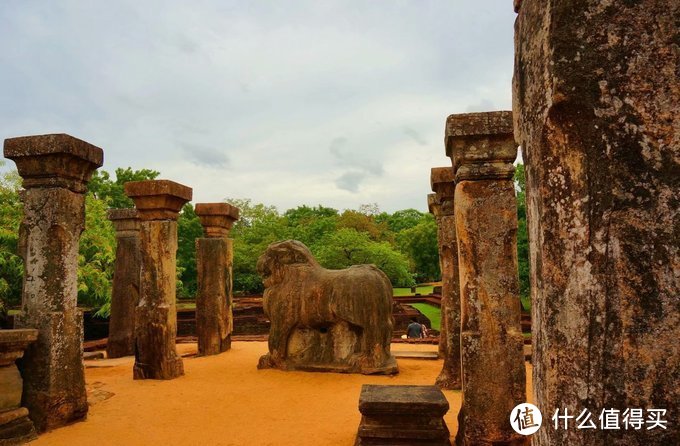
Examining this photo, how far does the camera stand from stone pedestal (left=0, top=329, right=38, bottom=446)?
4770 mm

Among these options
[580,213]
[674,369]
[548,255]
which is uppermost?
[580,213]

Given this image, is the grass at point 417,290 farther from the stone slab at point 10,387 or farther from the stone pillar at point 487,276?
the stone slab at point 10,387

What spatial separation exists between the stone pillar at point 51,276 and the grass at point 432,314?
11.8 meters

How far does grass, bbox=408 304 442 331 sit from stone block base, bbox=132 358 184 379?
9.54 metres

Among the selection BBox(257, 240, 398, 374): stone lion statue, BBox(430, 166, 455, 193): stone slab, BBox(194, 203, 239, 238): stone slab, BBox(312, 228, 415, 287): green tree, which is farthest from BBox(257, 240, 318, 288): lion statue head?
BBox(312, 228, 415, 287): green tree

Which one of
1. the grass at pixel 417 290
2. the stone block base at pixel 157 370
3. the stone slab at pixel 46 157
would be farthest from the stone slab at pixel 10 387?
the grass at pixel 417 290

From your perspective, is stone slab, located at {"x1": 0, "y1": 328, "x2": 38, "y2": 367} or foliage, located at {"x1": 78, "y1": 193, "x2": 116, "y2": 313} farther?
foliage, located at {"x1": 78, "y1": 193, "x2": 116, "y2": 313}

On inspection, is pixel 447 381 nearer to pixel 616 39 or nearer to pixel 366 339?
pixel 366 339

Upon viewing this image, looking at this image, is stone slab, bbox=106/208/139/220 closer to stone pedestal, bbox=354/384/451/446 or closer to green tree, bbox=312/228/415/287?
stone pedestal, bbox=354/384/451/446

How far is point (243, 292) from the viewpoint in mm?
22969

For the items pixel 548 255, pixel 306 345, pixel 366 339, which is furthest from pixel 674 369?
pixel 306 345

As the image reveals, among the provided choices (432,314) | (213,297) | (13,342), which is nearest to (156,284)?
(213,297)

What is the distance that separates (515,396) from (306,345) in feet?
16.7

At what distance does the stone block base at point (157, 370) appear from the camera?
791cm
